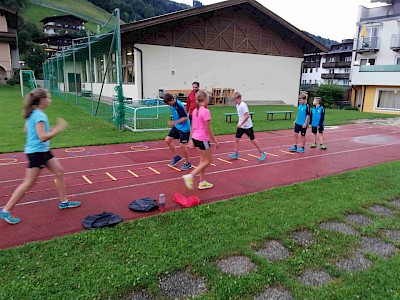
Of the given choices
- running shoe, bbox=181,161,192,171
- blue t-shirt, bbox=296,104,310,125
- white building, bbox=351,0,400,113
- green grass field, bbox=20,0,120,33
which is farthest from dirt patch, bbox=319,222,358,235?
green grass field, bbox=20,0,120,33

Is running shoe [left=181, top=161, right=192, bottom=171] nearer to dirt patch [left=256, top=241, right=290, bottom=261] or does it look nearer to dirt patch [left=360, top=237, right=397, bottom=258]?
dirt patch [left=256, top=241, right=290, bottom=261]

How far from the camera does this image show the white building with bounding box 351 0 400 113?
24.6 metres

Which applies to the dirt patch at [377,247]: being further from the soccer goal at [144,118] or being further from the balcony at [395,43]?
the balcony at [395,43]

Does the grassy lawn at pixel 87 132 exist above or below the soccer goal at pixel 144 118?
below

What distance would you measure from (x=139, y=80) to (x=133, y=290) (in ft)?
60.8

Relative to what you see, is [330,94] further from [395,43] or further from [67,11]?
[67,11]

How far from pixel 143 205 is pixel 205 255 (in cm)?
158

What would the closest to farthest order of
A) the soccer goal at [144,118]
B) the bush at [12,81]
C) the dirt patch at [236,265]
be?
the dirt patch at [236,265] → the soccer goal at [144,118] → the bush at [12,81]

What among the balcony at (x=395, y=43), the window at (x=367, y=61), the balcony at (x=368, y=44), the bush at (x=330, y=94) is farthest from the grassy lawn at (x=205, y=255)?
the window at (x=367, y=61)

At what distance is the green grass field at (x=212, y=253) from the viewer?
2.88 meters

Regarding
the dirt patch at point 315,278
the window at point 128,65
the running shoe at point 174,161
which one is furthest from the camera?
the window at point 128,65

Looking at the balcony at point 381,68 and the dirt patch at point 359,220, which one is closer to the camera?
the dirt patch at point 359,220

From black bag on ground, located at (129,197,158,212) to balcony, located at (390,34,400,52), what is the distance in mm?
32971

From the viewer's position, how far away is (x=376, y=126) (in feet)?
49.6
